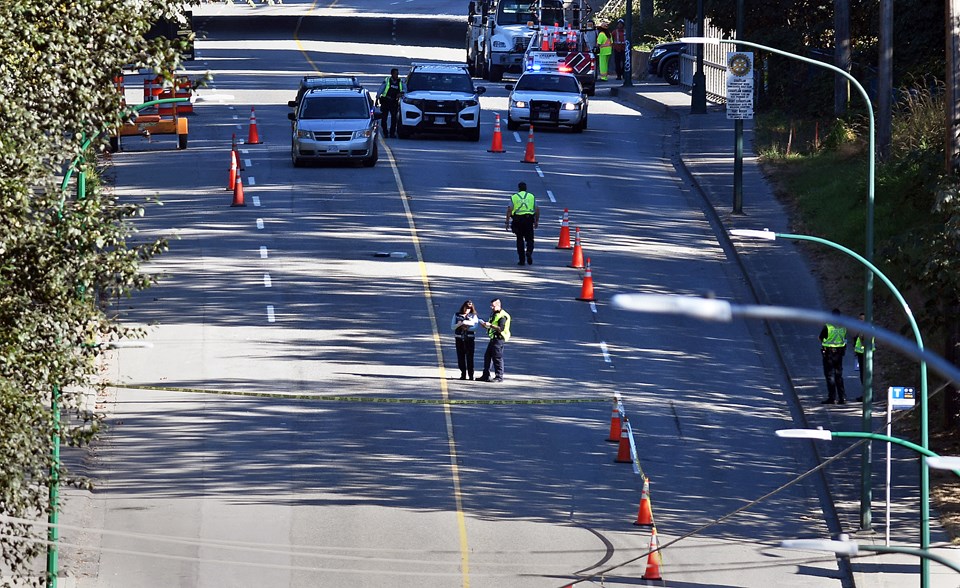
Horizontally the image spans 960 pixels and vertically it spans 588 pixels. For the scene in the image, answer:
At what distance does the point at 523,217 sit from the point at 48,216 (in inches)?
668

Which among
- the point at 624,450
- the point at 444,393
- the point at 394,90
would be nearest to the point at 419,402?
the point at 444,393

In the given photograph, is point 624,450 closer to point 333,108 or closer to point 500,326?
point 500,326

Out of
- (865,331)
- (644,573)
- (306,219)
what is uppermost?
(865,331)

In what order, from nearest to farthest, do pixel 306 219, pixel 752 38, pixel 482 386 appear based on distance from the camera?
pixel 482 386
pixel 306 219
pixel 752 38

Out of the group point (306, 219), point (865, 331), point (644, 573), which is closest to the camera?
point (865, 331)

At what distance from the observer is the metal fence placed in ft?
172

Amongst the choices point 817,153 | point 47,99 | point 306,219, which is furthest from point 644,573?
point 817,153

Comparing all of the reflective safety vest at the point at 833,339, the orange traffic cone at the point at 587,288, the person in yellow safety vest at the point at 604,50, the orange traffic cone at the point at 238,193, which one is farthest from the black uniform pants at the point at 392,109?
the reflective safety vest at the point at 833,339

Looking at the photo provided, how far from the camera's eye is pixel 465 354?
25.3 meters

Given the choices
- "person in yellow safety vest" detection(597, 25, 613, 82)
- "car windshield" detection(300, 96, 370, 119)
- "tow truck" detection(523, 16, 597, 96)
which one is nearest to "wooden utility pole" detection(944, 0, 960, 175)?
"car windshield" detection(300, 96, 370, 119)

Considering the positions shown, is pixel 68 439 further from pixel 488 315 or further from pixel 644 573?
pixel 488 315

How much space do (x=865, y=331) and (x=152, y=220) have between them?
95.4 feet

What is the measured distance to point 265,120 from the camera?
46.7 metres

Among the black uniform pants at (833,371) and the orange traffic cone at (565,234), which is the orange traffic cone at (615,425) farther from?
the orange traffic cone at (565,234)
